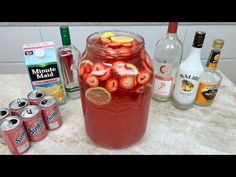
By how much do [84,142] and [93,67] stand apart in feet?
0.71

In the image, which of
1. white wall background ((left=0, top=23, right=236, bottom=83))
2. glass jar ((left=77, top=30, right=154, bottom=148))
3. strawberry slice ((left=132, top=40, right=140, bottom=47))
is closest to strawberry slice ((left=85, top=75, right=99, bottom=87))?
glass jar ((left=77, top=30, right=154, bottom=148))

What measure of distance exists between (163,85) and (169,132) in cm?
14

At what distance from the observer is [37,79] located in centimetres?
58

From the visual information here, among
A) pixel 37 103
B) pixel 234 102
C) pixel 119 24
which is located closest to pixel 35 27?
pixel 119 24

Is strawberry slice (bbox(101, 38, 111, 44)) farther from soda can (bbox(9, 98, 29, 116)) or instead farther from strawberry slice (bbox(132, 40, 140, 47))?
soda can (bbox(9, 98, 29, 116))

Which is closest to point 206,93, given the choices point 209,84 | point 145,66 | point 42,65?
point 209,84

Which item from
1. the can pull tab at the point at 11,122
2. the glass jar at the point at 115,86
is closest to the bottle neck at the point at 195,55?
the glass jar at the point at 115,86

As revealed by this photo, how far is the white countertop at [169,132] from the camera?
531 millimetres

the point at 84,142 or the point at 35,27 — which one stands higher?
the point at 35,27

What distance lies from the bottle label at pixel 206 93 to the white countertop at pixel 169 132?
0.03 meters

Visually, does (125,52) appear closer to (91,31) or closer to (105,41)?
(105,41)

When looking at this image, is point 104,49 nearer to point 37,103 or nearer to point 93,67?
point 93,67

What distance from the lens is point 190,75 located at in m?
0.58

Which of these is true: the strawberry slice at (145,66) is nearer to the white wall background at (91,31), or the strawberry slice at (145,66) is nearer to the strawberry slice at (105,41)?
the strawberry slice at (105,41)
